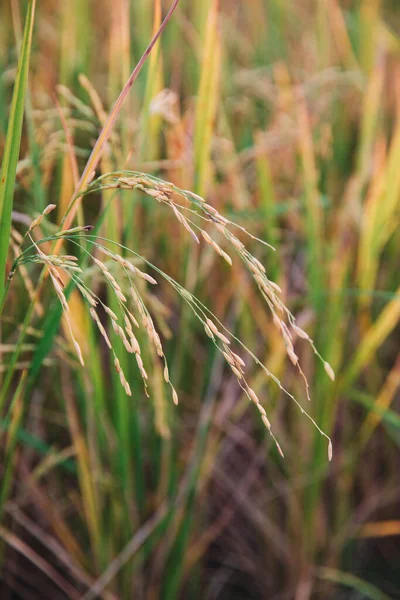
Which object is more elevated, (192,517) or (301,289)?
(301,289)

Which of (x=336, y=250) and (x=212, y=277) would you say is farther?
(x=212, y=277)

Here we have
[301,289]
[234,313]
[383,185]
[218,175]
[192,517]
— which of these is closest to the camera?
[192,517]

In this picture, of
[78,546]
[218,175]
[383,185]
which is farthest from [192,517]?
[218,175]

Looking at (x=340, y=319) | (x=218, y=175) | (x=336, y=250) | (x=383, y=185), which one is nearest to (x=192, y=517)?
(x=340, y=319)

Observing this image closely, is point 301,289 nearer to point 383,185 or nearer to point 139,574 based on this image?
point 383,185

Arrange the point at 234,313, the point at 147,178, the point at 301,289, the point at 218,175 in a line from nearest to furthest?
the point at 147,178 < the point at 234,313 < the point at 301,289 < the point at 218,175

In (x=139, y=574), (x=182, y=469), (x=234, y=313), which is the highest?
(x=234, y=313)
